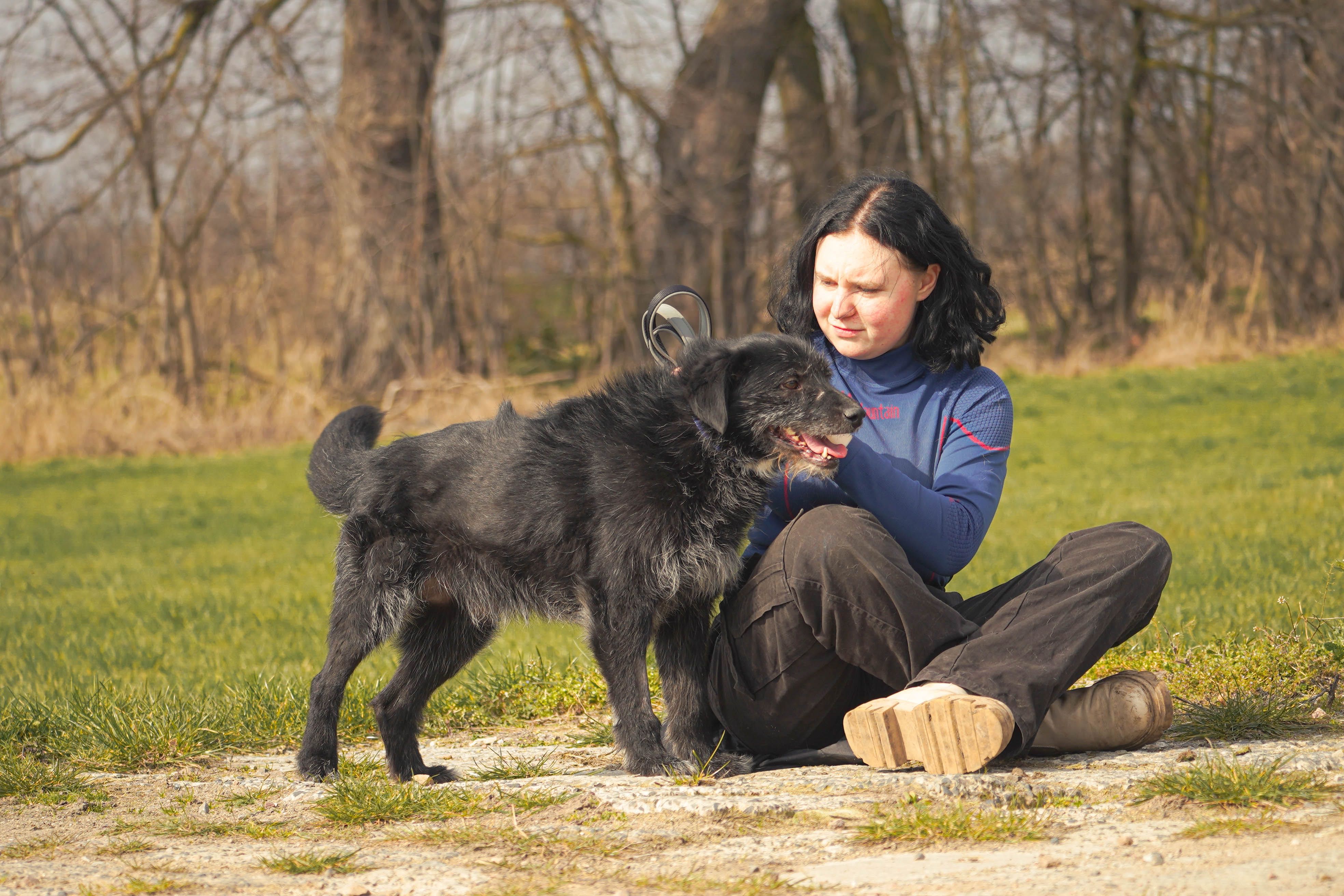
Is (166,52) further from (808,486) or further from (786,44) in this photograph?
(808,486)

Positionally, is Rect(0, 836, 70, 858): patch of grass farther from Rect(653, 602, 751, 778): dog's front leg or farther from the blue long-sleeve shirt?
the blue long-sleeve shirt

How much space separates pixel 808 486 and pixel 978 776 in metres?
1.05

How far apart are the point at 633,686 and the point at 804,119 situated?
1593 cm

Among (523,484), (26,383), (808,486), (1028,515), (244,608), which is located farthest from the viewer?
(26,383)

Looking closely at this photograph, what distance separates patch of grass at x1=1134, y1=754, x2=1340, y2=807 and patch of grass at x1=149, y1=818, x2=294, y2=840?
2.13 m

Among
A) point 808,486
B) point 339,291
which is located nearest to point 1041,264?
point 339,291

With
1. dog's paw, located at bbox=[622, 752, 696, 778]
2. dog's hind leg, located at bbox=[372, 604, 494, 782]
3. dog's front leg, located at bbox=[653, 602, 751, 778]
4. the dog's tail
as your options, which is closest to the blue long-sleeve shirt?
dog's front leg, located at bbox=[653, 602, 751, 778]

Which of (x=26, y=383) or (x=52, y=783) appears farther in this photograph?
(x=26, y=383)

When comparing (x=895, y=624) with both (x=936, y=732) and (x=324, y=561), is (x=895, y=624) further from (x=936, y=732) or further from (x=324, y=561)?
(x=324, y=561)

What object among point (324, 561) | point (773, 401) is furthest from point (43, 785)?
point (324, 561)

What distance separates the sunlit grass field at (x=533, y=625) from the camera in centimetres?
617

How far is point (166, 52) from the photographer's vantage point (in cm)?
1520

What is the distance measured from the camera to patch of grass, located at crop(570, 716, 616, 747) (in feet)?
13.7

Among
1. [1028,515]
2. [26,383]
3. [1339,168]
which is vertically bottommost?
[1028,515]
